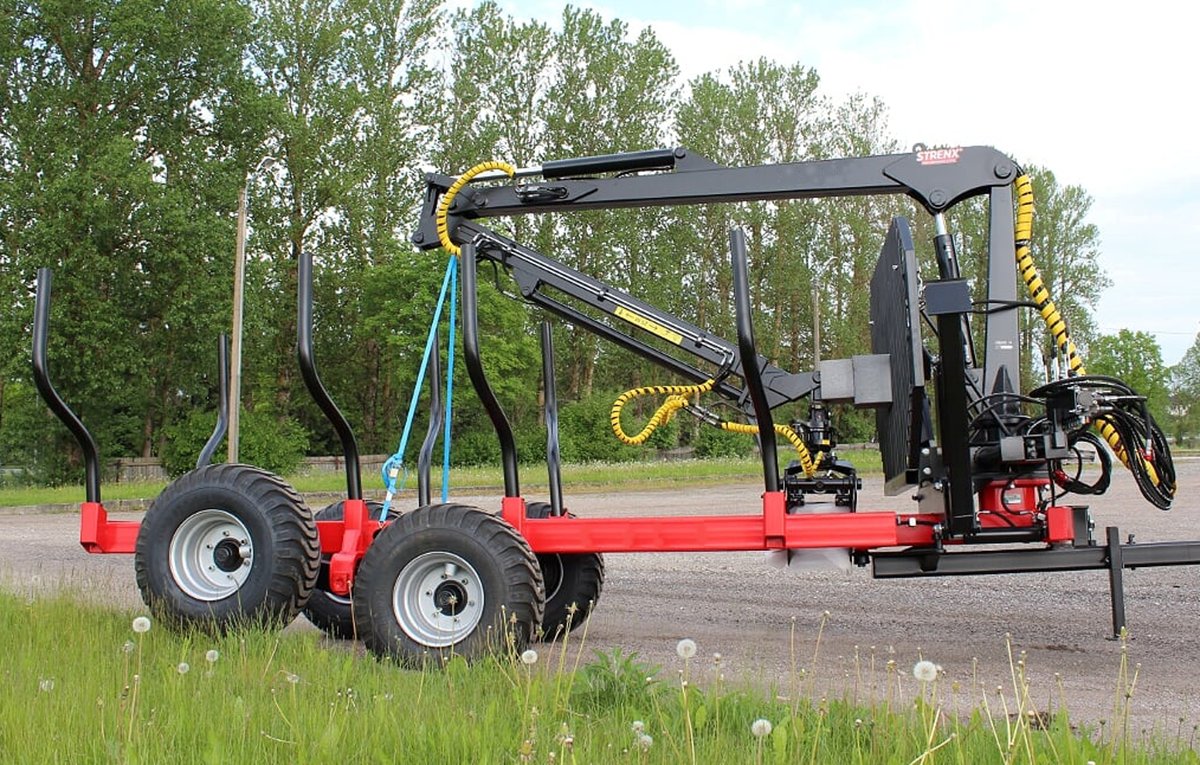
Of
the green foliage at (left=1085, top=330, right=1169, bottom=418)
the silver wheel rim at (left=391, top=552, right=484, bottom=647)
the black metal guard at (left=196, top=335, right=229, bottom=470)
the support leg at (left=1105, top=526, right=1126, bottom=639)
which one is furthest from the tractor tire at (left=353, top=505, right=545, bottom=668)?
the green foliage at (left=1085, top=330, right=1169, bottom=418)

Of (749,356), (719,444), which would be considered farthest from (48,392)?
(719,444)

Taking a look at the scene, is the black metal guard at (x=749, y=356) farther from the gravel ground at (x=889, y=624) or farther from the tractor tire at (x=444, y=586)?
the tractor tire at (x=444, y=586)

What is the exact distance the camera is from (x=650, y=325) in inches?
299

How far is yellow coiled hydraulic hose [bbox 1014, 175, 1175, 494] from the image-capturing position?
19.5 feet

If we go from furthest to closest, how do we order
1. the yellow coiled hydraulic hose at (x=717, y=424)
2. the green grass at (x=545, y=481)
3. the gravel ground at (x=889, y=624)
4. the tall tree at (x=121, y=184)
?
the tall tree at (x=121, y=184)
the green grass at (x=545, y=481)
the yellow coiled hydraulic hose at (x=717, y=424)
the gravel ground at (x=889, y=624)

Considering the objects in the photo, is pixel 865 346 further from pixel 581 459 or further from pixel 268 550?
pixel 268 550

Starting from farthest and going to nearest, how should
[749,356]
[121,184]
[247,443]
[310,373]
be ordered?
[247,443], [121,184], [310,373], [749,356]

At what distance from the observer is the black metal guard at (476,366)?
5.55m

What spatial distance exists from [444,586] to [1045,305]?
3.76 m

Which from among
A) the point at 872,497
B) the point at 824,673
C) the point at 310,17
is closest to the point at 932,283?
the point at 824,673

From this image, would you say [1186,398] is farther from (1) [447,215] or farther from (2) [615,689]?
(2) [615,689]

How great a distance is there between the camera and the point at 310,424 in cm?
4412

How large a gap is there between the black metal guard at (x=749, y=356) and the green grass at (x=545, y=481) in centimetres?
1909

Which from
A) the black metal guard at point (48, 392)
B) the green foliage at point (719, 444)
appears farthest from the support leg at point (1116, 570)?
the green foliage at point (719, 444)
